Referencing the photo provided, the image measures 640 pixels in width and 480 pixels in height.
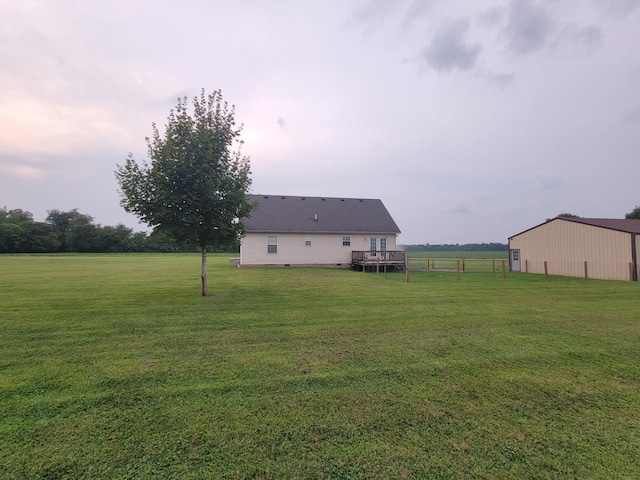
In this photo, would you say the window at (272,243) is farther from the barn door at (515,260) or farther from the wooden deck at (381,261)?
the barn door at (515,260)

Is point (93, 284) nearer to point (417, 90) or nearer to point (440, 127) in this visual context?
point (417, 90)

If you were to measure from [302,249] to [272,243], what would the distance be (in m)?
2.31

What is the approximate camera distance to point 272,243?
Result: 22547 mm

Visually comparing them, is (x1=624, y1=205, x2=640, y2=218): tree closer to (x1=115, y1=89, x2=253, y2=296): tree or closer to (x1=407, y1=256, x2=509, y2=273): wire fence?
(x1=407, y1=256, x2=509, y2=273): wire fence

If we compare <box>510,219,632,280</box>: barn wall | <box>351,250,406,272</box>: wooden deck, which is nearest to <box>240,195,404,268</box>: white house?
<box>351,250,406,272</box>: wooden deck

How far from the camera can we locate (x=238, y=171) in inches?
403

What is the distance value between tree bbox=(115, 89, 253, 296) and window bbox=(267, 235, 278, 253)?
1219 cm

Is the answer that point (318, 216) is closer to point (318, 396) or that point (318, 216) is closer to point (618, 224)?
point (618, 224)

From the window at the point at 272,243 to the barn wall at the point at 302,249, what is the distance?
0.73 ft

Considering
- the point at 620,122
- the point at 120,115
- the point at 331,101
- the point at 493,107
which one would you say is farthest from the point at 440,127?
the point at 120,115

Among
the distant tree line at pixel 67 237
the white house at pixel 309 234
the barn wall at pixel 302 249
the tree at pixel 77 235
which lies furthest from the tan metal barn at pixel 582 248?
the tree at pixel 77 235

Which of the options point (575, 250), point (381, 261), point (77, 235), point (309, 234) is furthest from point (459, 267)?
point (77, 235)

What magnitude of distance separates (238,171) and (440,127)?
15451 millimetres

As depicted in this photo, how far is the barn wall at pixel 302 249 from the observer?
22.3 m
